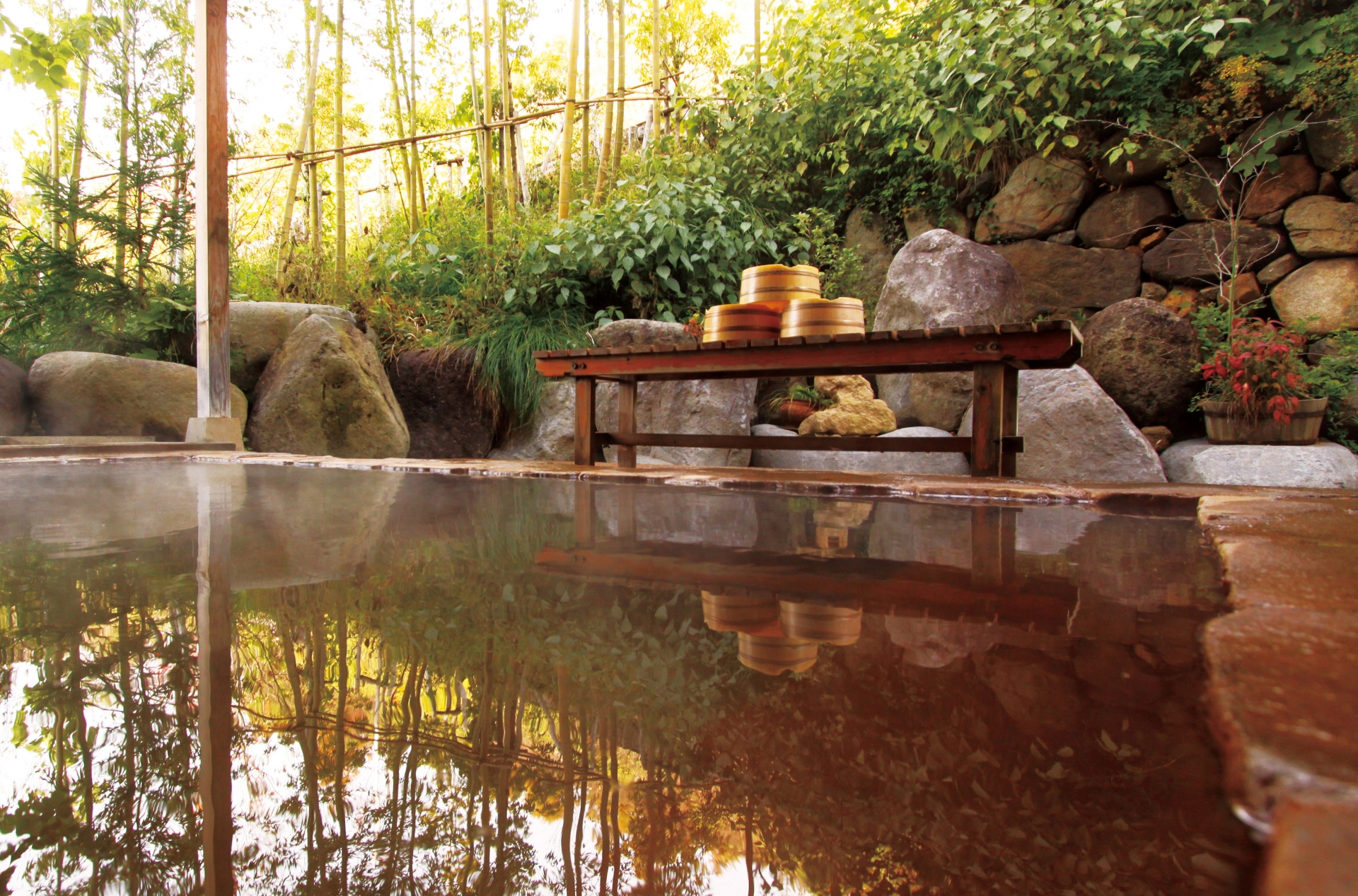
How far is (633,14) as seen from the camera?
6.47m

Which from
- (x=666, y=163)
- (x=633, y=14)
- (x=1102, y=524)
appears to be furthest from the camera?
(x=633, y=14)

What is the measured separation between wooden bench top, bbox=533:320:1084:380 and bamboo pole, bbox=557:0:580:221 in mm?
2962

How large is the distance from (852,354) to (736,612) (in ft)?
6.03

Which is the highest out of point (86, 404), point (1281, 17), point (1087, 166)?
point (1281, 17)

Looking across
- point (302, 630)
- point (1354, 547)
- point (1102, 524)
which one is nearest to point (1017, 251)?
point (1102, 524)

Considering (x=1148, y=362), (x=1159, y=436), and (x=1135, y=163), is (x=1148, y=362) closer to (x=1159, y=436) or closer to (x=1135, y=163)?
(x=1159, y=436)

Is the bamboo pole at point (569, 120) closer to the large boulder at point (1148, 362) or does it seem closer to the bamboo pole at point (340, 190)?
the bamboo pole at point (340, 190)

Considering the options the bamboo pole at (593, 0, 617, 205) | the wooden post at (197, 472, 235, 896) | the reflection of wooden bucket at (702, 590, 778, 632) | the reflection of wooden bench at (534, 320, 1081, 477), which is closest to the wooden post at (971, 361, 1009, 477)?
the reflection of wooden bench at (534, 320, 1081, 477)

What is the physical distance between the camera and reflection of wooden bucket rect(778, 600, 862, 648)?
698 millimetres

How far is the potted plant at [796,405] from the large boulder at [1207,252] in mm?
2322

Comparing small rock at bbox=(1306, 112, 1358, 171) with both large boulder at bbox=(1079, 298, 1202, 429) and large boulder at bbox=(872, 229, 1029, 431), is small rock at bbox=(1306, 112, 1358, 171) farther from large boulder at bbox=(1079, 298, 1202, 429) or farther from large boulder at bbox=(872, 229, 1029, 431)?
large boulder at bbox=(872, 229, 1029, 431)

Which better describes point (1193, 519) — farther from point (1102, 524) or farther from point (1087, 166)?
point (1087, 166)

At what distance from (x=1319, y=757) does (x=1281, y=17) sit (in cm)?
574

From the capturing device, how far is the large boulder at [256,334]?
16.1 feet
